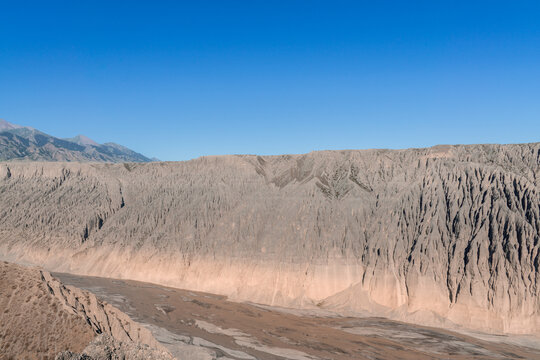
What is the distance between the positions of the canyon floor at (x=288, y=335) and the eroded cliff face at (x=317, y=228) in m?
3.40

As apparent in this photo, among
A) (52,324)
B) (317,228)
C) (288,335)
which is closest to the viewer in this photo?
(52,324)

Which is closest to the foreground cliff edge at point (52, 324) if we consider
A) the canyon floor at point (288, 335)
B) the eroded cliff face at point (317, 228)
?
the canyon floor at point (288, 335)

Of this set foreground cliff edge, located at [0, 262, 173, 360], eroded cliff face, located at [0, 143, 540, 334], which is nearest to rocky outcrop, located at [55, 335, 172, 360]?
foreground cliff edge, located at [0, 262, 173, 360]

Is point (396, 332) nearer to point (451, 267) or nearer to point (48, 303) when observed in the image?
point (451, 267)

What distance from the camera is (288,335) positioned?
104 feet

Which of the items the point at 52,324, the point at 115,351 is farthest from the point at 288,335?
the point at 115,351

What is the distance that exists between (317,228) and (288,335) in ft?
60.1

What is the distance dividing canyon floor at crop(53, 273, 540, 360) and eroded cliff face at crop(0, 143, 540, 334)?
3398 millimetres

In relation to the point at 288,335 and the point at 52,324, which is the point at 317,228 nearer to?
the point at 288,335

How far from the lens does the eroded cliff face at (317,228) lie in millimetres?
37906

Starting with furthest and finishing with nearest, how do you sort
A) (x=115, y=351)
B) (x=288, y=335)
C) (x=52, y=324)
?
(x=288, y=335), (x=52, y=324), (x=115, y=351)

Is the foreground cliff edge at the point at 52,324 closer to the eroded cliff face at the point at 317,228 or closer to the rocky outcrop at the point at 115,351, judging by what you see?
the rocky outcrop at the point at 115,351

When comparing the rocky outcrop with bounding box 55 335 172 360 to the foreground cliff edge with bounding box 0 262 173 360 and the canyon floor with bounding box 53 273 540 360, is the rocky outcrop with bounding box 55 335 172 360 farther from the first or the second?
the canyon floor with bounding box 53 273 540 360

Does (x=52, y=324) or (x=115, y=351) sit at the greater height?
(x=115, y=351)
